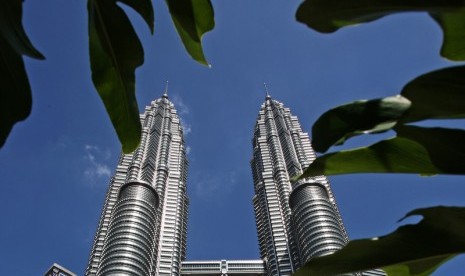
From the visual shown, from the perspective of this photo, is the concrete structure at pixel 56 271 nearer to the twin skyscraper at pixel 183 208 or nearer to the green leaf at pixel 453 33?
the twin skyscraper at pixel 183 208

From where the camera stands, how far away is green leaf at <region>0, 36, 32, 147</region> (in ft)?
4.48

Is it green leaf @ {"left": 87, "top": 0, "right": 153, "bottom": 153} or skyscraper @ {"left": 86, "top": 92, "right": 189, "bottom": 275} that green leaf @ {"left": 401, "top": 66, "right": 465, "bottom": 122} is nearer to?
green leaf @ {"left": 87, "top": 0, "right": 153, "bottom": 153}

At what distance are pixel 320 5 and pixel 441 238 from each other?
0.86 meters

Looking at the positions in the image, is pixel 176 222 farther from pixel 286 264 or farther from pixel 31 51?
pixel 31 51

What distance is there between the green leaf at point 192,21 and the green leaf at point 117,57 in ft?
0.38

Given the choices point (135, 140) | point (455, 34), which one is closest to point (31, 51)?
point (135, 140)

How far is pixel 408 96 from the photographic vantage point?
145cm

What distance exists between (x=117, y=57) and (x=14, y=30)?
1.81 ft

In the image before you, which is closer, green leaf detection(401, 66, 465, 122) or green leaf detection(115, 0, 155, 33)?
green leaf detection(401, 66, 465, 122)

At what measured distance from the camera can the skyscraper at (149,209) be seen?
8838cm

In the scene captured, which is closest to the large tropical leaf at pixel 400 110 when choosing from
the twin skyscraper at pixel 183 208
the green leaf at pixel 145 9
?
the green leaf at pixel 145 9

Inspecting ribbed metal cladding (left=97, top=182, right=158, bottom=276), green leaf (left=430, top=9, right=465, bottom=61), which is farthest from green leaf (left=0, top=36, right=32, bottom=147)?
ribbed metal cladding (left=97, top=182, right=158, bottom=276)

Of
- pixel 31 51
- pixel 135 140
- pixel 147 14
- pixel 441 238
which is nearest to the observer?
pixel 31 51

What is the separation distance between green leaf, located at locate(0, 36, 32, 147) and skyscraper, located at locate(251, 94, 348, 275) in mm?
81784
